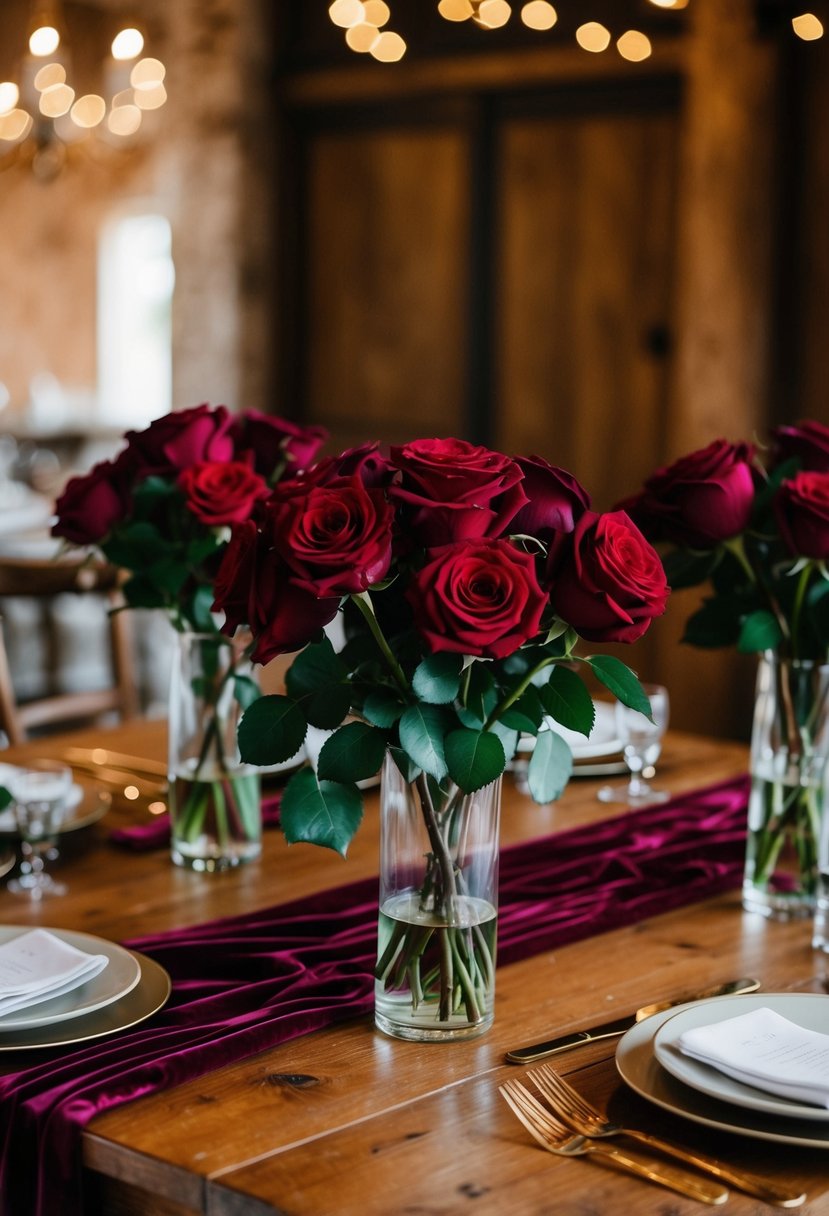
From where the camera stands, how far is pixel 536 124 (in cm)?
532

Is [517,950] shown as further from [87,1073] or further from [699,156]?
[699,156]

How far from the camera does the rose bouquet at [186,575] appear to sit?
1596 millimetres

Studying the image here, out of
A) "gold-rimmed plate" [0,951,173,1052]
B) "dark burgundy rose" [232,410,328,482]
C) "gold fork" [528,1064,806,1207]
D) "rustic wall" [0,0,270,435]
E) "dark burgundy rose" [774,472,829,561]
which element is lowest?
"gold fork" [528,1064,806,1207]

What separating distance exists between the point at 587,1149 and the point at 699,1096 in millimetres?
95

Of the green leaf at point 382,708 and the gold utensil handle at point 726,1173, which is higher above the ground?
the green leaf at point 382,708

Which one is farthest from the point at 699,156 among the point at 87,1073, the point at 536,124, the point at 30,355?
the point at 30,355

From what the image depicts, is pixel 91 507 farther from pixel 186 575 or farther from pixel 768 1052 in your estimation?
pixel 768 1052

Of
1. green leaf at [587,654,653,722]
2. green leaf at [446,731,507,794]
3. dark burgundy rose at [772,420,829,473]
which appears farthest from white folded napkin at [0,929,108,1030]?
dark burgundy rose at [772,420,829,473]

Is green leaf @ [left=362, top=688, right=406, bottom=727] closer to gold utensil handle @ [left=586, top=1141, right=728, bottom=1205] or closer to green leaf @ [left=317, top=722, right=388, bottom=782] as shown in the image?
green leaf @ [left=317, top=722, right=388, bottom=782]

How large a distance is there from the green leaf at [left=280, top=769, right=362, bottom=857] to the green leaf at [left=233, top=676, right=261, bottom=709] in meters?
0.46

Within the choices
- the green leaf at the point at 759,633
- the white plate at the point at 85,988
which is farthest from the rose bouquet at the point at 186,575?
the green leaf at the point at 759,633

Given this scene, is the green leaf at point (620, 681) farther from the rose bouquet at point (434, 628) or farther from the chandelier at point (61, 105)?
the chandelier at point (61, 105)

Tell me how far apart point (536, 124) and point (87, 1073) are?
474 cm

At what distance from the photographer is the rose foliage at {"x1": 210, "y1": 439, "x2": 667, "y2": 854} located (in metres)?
1.03
